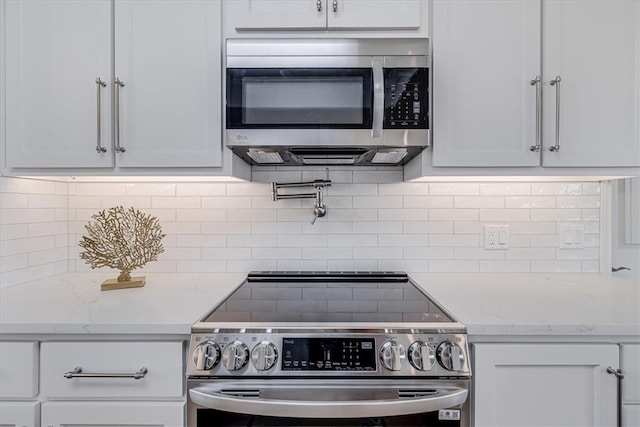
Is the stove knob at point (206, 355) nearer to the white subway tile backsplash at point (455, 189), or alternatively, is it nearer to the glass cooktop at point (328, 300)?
the glass cooktop at point (328, 300)

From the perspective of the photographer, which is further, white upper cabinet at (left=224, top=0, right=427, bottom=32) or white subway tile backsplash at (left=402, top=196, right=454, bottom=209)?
white subway tile backsplash at (left=402, top=196, right=454, bottom=209)

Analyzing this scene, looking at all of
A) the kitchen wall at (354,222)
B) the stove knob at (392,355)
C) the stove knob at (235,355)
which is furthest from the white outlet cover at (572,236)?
the stove knob at (235,355)

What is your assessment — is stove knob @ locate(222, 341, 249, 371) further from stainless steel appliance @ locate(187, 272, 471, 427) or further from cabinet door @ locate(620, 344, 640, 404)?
cabinet door @ locate(620, 344, 640, 404)

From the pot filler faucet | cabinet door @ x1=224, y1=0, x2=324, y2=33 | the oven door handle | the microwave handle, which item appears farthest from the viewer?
the pot filler faucet

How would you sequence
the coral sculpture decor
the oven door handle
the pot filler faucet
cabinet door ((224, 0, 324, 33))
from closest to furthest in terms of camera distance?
the oven door handle < cabinet door ((224, 0, 324, 33)) < the coral sculpture decor < the pot filler faucet

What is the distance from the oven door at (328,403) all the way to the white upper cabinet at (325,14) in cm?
124

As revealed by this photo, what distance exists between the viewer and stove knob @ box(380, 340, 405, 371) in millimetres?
1053

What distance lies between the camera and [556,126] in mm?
1397

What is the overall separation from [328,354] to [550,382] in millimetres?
664

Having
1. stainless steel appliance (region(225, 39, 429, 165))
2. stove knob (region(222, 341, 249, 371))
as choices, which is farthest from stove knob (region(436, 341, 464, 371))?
stainless steel appliance (region(225, 39, 429, 165))

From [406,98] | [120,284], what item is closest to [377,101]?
[406,98]

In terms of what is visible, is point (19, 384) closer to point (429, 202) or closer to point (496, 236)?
point (429, 202)

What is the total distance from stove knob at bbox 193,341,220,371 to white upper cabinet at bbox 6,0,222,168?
2.23ft

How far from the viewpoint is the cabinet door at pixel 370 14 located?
140 cm
